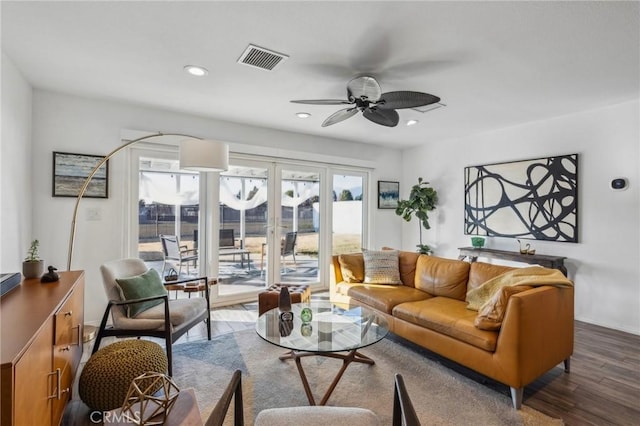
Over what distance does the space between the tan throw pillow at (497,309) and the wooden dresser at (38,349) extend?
2438mm

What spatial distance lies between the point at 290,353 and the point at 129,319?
1.32 metres

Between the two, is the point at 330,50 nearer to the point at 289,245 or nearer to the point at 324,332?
the point at 324,332

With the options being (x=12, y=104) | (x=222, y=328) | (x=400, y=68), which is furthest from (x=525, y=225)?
(x=12, y=104)

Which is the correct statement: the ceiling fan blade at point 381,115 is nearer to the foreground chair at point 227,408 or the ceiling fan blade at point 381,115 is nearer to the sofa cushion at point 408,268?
the sofa cushion at point 408,268

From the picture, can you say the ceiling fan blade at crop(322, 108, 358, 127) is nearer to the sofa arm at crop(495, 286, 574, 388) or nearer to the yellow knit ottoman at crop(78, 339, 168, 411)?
the sofa arm at crop(495, 286, 574, 388)

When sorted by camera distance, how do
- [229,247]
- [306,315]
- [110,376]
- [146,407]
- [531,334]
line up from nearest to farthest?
1. [146,407]
2. [110,376]
3. [531,334]
4. [306,315]
5. [229,247]

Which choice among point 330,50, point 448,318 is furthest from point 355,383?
point 330,50

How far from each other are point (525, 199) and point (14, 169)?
5571mm

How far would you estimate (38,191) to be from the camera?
3176 millimetres

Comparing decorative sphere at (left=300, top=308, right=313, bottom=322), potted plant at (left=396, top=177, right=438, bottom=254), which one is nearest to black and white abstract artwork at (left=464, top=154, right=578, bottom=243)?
potted plant at (left=396, top=177, right=438, bottom=254)

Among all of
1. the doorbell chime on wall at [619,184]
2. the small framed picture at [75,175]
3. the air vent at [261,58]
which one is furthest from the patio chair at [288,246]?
the doorbell chime on wall at [619,184]

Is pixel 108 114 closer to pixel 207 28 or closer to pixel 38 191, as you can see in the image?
pixel 38 191

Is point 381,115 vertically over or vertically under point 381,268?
over

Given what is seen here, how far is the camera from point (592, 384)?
7.56 ft
